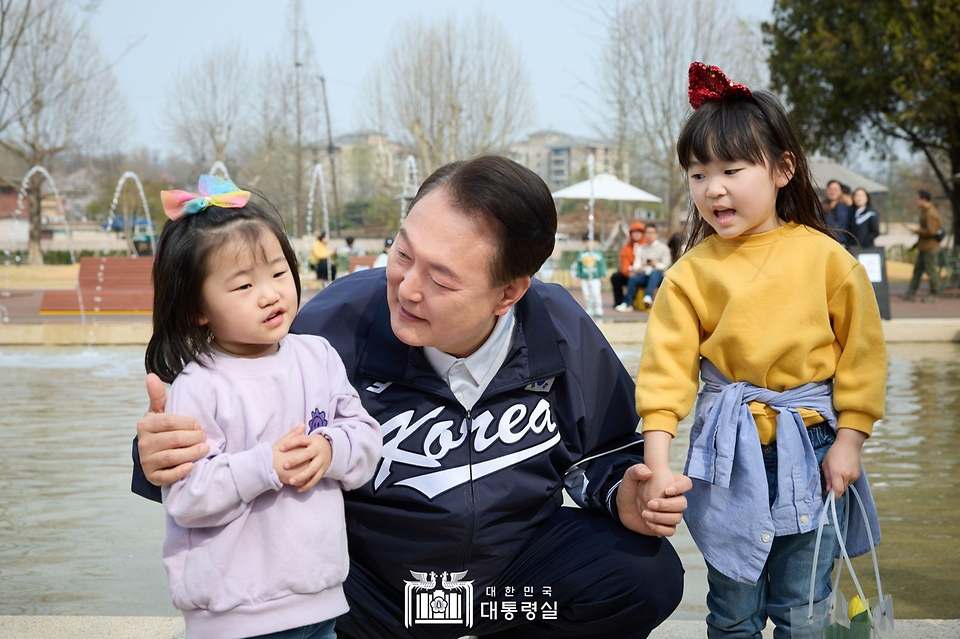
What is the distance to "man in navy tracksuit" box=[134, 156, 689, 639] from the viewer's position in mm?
2012

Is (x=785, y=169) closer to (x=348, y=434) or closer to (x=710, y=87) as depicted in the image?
(x=710, y=87)

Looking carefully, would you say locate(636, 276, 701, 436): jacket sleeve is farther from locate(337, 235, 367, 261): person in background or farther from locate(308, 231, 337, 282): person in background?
locate(337, 235, 367, 261): person in background

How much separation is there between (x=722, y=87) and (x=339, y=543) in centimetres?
133

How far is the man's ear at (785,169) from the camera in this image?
220 centimetres

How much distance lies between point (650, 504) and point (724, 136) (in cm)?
82

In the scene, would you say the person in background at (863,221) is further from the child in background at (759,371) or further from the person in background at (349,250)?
the person in background at (349,250)

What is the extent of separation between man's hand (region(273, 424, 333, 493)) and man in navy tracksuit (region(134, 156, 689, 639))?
0.33 meters

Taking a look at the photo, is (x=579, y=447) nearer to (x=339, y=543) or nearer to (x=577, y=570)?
(x=577, y=570)

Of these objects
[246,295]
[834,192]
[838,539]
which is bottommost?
[838,539]

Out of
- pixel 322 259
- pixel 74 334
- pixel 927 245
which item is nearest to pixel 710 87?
pixel 74 334

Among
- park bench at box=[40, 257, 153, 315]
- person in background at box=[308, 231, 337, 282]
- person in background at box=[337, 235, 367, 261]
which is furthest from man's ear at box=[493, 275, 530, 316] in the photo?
person in background at box=[337, 235, 367, 261]

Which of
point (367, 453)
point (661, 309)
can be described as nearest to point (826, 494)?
point (661, 309)

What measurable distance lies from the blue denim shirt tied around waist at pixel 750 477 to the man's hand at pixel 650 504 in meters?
0.14

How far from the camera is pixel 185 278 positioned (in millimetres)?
1898
